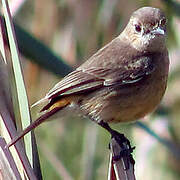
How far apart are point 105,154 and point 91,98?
4.83 feet

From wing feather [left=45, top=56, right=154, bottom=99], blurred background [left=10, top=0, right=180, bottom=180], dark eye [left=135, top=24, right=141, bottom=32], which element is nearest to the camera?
Answer: wing feather [left=45, top=56, right=154, bottom=99]

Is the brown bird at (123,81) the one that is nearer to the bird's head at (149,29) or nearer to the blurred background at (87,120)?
the bird's head at (149,29)

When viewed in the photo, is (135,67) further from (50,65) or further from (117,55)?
(50,65)

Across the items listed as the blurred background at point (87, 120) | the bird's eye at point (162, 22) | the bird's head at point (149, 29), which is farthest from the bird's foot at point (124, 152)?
the blurred background at point (87, 120)

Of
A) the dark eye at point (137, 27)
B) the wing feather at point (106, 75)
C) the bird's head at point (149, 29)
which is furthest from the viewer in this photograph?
the dark eye at point (137, 27)

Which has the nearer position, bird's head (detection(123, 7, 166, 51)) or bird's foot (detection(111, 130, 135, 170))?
bird's foot (detection(111, 130, 135, 170))

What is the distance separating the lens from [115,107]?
302 cm

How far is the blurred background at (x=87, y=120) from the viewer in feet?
12.9

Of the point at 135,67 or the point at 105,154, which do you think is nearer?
the point at 135,67

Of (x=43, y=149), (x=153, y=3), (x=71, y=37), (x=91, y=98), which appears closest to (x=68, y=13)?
(x=71, y=37)

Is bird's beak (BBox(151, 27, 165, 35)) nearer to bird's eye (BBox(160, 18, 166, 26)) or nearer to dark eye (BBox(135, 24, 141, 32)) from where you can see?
bird's eye (BBox(160, 18, 166, 26))

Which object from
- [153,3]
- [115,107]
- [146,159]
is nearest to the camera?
[115,107]

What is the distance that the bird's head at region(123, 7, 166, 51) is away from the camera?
3113 millimetres

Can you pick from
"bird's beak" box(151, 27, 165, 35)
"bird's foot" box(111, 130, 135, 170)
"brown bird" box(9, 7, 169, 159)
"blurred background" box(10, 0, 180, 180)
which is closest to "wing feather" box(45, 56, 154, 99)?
"brown bird" box(9, 7, 169, 159)
